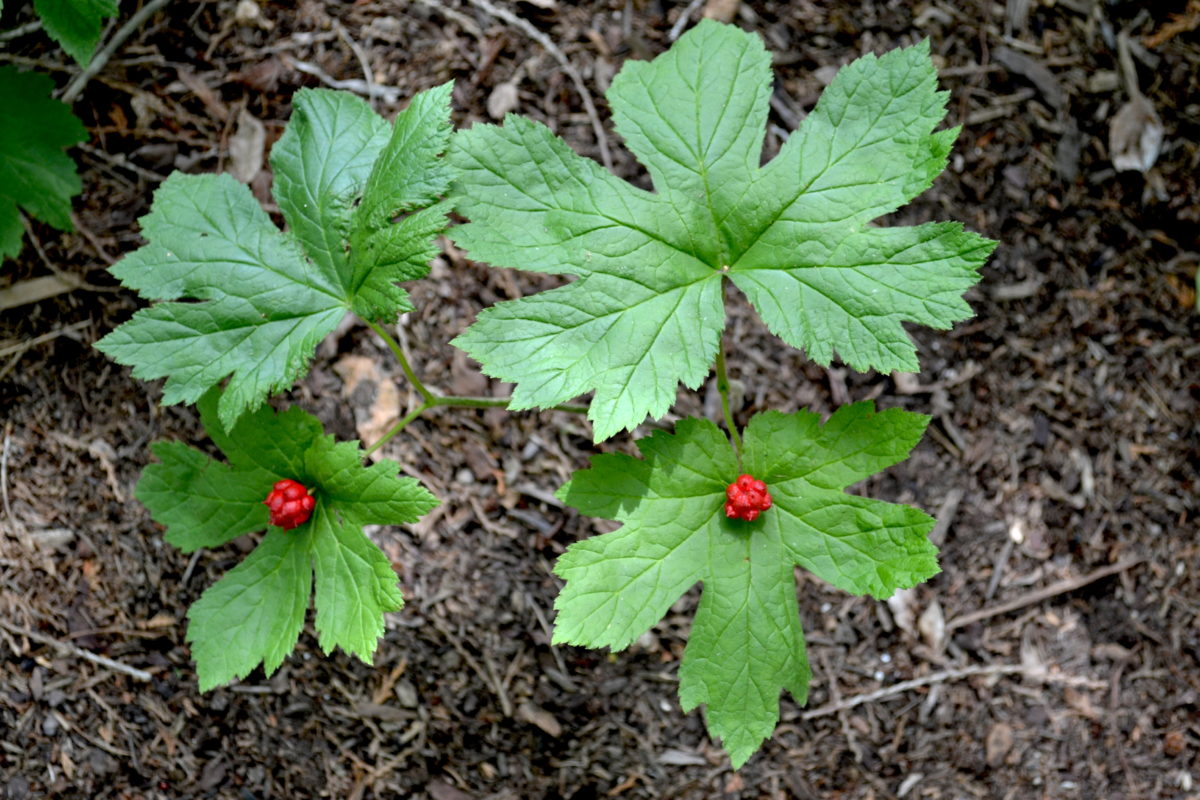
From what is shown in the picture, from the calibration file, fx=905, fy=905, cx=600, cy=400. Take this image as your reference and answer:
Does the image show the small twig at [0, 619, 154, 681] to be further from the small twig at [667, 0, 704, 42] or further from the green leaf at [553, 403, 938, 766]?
the small twig at [667, 0, 704, 42]

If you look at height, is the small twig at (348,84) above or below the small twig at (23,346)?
above

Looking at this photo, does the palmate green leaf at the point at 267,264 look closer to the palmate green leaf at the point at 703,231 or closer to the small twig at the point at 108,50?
the palmate green leaf at the point at 703,231

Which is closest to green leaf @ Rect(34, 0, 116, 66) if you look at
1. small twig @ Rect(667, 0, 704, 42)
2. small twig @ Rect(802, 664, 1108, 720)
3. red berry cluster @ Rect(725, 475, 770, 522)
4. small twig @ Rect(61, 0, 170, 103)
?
small twig @ Rect(61, 0, 170, 103)

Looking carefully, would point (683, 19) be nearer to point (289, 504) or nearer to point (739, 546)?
point (739, 546)

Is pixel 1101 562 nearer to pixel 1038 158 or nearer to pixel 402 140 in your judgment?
pixel 1038 158

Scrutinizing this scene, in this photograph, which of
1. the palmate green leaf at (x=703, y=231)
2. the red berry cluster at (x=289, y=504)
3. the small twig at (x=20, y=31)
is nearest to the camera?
the palmate green leaf at (x=703, y=231)

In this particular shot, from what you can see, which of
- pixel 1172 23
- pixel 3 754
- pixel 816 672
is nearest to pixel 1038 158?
pixel 1172 23

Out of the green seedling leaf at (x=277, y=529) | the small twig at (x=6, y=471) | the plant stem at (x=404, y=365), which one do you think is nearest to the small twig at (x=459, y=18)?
the plant stem at (x=404, y=365)
